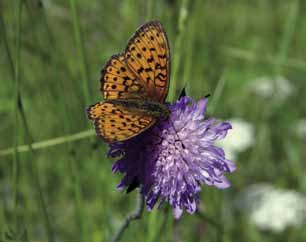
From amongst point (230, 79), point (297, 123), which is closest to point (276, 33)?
point (230, 79)

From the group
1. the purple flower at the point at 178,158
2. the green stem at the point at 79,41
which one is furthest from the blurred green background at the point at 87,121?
the purple flower at the point at 178,158

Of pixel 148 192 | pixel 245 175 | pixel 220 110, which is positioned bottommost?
pixel 245 175

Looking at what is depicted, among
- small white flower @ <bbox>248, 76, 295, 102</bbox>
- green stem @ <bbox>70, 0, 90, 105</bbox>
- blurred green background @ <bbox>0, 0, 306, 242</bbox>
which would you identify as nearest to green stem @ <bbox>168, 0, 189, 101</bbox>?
blurred green background @ <bbox>0, 0, 306, 242</bbox>

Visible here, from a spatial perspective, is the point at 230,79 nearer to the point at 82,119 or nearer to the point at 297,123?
the point at 297,123

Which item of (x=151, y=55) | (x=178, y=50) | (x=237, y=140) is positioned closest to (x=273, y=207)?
(x=237, y=140)

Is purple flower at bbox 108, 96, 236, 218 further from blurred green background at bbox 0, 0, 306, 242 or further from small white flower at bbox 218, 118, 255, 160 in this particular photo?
small white flower at bbox 218, 118, 255, 160

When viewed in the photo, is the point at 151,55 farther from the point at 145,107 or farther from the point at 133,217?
the point at 133,217
